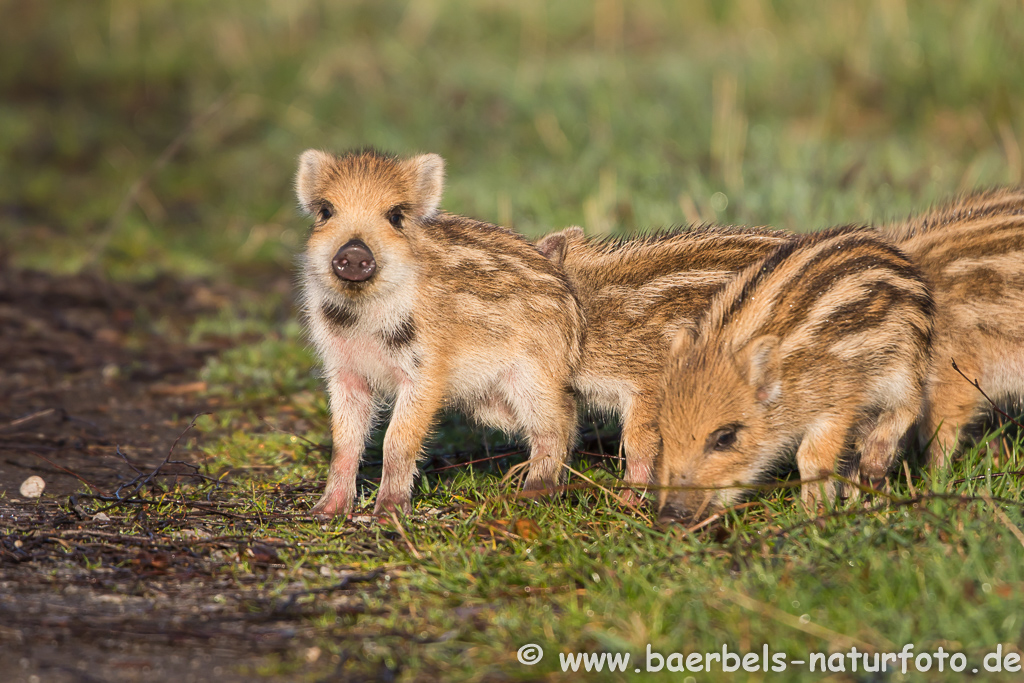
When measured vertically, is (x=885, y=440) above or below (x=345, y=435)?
above

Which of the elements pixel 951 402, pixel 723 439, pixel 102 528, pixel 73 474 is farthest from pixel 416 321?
pixel 951 402

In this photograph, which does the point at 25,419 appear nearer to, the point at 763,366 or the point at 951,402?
the point at 763,366

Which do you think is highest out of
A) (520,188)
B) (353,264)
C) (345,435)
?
(520,188)

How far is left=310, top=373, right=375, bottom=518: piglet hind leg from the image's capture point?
488 cm

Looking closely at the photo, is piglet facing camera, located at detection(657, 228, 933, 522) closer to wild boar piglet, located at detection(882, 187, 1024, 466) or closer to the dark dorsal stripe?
wild boar piglet, located at detection(882, 187, 1024, 466)

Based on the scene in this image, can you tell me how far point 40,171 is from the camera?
11938mm

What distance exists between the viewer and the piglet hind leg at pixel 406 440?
4828mm

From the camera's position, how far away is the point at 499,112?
11609 mm

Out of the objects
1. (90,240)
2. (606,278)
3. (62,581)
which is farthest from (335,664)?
(90,240)

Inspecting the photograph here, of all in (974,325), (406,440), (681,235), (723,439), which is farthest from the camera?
(681,235)

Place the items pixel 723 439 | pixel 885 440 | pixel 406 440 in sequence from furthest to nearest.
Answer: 1. pixel 885 440
2. pixel 406 440
3. pixel 723 439

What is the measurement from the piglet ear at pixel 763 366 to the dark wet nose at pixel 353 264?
1.68 m

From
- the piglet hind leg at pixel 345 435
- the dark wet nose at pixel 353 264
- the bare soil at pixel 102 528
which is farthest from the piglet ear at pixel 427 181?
the bare soil at pixel 102 528

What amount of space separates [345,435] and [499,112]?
7240mm
